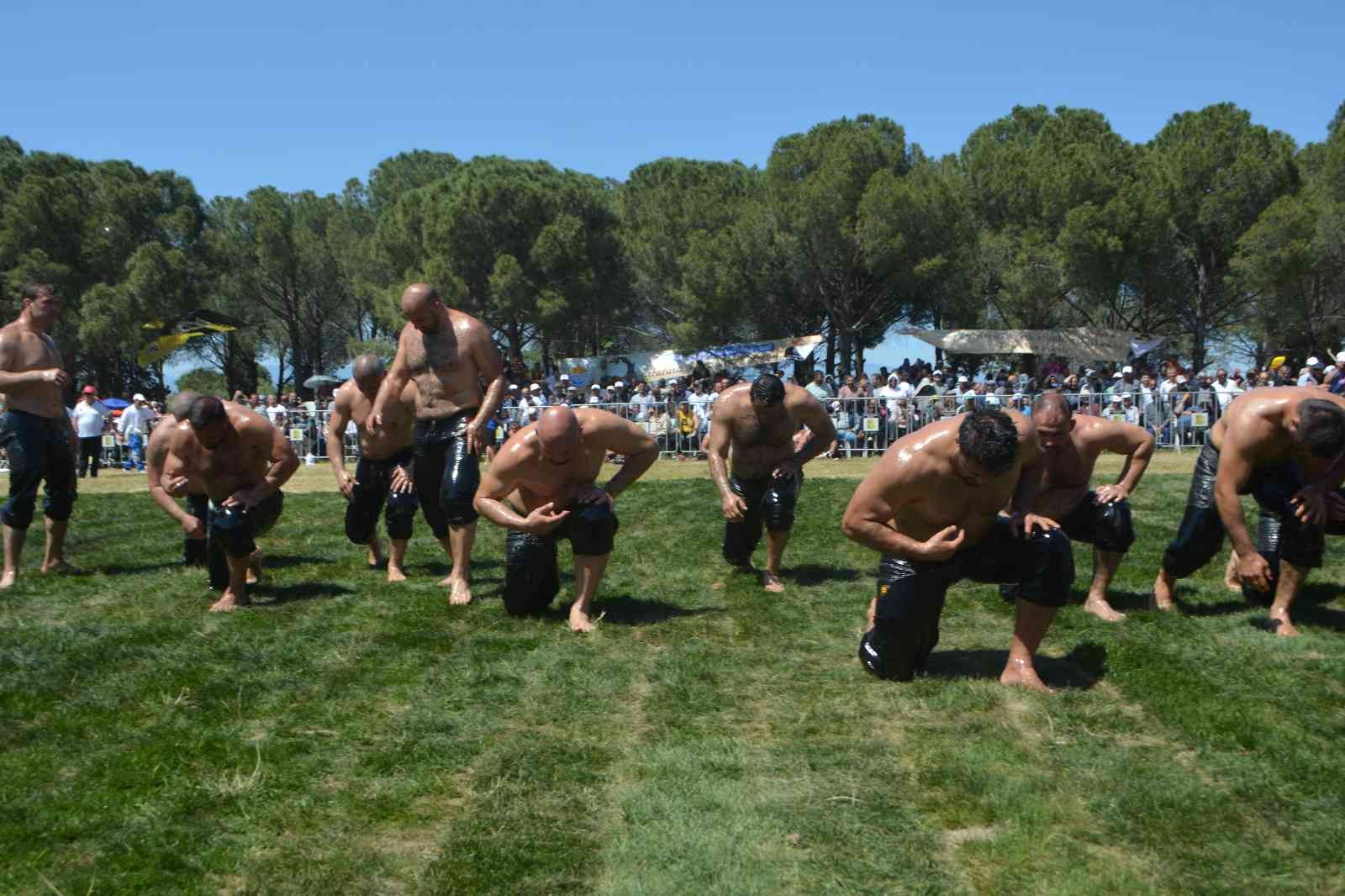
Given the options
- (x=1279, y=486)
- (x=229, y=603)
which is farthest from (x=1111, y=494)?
(x=229, y=603)

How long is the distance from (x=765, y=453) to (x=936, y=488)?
276 cm

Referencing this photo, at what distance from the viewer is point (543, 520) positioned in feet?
20.0

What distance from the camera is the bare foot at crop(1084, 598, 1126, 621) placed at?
6.36 metres

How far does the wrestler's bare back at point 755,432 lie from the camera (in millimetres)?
7672

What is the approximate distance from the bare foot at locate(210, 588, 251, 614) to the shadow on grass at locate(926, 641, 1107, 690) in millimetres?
4142

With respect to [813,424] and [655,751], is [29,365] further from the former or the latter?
[655,751]

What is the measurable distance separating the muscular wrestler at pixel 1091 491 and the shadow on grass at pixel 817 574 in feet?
5.45

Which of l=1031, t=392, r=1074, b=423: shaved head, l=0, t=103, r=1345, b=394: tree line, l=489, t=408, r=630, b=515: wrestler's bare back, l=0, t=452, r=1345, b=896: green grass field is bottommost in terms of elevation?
l=0, t=452, r=1345, b=896: green grass field

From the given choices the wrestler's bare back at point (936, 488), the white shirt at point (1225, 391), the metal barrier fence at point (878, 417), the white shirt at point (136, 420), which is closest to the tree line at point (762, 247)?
the white shirt at point (1225, 391)

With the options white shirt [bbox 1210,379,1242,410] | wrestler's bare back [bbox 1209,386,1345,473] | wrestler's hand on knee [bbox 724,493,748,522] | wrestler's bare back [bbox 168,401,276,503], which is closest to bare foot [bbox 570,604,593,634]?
wrestler's hand on knee [bbox 724,493,748,522]

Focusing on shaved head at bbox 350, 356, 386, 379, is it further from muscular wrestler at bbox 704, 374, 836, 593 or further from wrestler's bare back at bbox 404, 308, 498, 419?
muscular wrestler at bbox 704, 374, 836, 593

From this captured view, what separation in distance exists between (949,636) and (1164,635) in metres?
1.11

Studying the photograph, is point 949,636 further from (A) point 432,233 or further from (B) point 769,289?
(A) point 432,233

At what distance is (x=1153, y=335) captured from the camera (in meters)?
30.7
